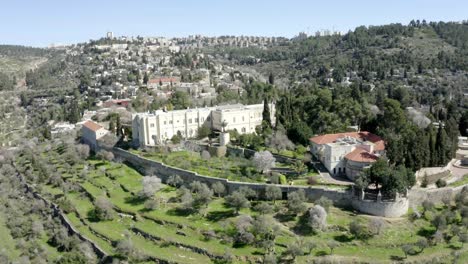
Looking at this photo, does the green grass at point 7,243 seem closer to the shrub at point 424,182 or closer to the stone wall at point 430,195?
the stone wall at point 430,195

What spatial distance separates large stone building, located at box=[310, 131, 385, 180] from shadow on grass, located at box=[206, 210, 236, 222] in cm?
1064

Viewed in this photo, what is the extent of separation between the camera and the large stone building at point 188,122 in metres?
51.8

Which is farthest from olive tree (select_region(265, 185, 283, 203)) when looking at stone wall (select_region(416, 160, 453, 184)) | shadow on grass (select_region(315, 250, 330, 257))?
stone wall (select_region(416, 160, 453, 184))

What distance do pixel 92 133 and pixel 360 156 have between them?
34680 mm

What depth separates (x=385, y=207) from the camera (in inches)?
1379

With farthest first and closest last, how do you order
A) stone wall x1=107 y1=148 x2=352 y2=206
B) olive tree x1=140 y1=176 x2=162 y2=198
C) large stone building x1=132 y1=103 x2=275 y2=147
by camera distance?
large stone building x1=132 y1=103 x2=275 y2=147 → olive tree x1=140 y1=176 x2=162 y2=198 → stone wall x1=107 y1=148 x2=352 y2=206

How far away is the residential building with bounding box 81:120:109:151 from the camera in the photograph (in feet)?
188

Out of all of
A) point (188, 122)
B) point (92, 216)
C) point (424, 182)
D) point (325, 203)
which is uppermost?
point (188, 122)

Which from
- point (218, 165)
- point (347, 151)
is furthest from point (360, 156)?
point (218, 165)

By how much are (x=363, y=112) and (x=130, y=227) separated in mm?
30146

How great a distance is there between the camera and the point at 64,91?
112750 mm

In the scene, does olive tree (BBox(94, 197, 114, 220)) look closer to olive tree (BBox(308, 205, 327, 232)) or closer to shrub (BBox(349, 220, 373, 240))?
olive tree (BBox(308, 205, 327, 232))

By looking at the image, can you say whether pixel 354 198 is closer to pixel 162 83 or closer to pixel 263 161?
pixel 263 161

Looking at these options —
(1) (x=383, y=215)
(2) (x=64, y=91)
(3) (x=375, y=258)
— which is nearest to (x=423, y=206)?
(1) (x=383, y=215)
